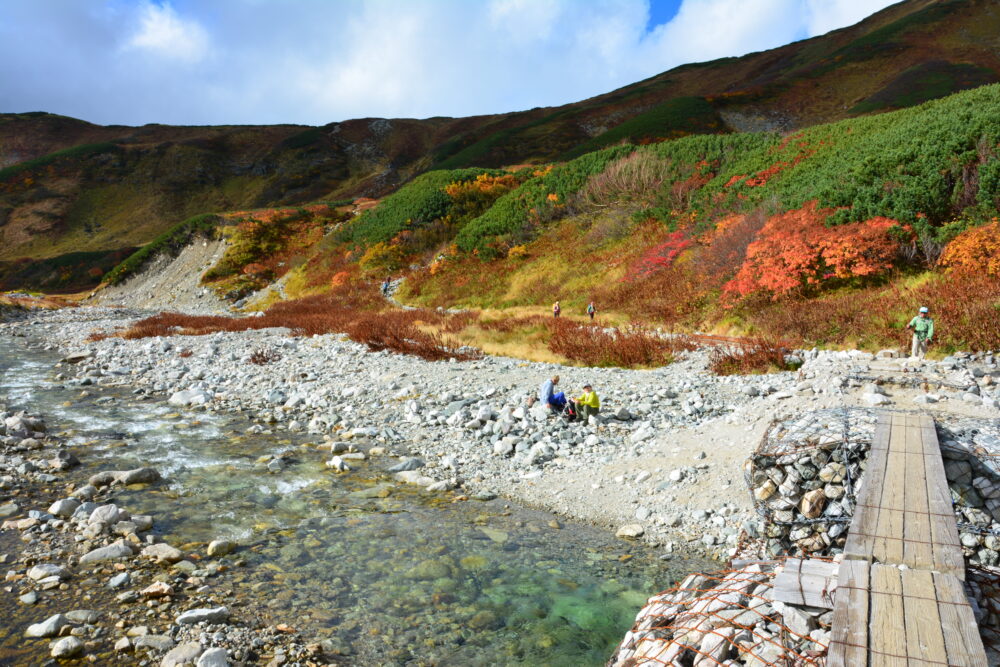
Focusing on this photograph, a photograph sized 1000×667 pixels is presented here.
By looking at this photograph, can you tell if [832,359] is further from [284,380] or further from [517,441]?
[284,380]

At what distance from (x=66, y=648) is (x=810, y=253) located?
19732 millimetres

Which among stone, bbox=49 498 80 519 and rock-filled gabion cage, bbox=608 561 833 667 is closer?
rock-filled gabion cage, bbox=608 561 833 667

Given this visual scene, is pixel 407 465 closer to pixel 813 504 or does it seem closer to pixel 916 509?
pixel 813 504

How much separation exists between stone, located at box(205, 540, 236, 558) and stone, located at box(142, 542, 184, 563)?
0.93 feet

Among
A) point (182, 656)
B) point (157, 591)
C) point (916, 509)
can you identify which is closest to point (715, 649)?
point (916, 509)

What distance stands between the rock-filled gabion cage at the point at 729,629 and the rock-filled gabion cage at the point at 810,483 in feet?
3.77

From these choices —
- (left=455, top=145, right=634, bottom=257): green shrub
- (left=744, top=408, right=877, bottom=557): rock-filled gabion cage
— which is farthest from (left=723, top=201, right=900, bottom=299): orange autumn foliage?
(left=455, top=145, right=634, bottom=257): green shrub

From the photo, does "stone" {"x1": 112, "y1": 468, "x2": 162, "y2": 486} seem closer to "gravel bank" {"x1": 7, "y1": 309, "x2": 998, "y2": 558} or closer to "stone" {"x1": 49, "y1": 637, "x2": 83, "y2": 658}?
"gravel bank" {"x1": 7, "y1": 309, "x2": 998, "y2": 558}

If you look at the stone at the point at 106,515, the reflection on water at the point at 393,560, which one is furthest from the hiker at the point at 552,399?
the stone at the point at 106,515

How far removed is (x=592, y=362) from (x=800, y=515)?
10464 millimetres

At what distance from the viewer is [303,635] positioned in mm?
4789

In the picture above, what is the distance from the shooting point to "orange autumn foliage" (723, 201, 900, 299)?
53.9ft

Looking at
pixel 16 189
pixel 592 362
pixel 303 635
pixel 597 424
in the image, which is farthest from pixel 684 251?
pixel 16 189

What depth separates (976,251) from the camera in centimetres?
1432
